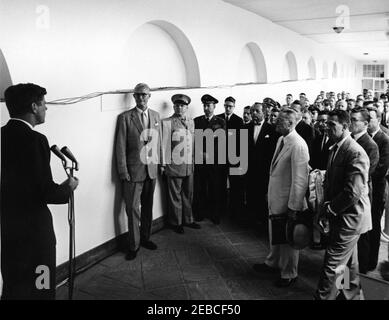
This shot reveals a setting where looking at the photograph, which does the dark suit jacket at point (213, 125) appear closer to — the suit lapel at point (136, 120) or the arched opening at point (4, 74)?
the suit lapel at point (136, 120)

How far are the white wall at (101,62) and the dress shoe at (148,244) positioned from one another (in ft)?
1.02

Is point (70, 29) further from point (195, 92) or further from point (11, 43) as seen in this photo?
point (195, 92)

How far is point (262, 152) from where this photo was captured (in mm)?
5199

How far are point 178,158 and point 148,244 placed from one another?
1217 mm

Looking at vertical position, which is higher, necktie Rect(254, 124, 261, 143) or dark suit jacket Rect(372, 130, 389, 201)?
necktie Rect(254, 124, 261, 143)

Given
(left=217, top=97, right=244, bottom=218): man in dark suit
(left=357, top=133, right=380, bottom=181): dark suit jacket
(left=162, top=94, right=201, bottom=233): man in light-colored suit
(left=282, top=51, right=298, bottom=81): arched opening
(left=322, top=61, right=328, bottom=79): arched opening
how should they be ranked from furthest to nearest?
(left=322, top=61, right=328, bottom=79): arched opening
(left=282, top=51, right=298, bottom=81): arched opening
(left=217, top=97, right=244, bottom=218): man in dark suit
(left=162, top=94, right=201, bottom=233): man in light-colored suit
(left=357, top=133, right=380, bottom=181): dark suit jacket

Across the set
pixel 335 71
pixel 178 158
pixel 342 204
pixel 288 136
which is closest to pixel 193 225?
pixel 178 158

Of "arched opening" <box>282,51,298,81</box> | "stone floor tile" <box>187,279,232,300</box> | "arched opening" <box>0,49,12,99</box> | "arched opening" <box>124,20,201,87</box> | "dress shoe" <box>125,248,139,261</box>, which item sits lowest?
"stone floor tile" <box>187,279,232,300</box>

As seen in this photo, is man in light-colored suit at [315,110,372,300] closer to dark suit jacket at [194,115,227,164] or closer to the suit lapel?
the suit lapel

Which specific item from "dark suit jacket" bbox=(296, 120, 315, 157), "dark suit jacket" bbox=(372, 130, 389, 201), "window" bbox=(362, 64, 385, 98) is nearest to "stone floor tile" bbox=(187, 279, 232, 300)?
"dark suit jacket" bbox=(372, 130, 389, 201)

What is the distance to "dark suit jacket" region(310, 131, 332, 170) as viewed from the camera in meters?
4.77

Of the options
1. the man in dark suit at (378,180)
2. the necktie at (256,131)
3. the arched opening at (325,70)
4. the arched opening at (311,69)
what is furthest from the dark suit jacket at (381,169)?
the arched opening at (325,70)

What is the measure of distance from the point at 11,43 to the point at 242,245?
3413 millimetres
